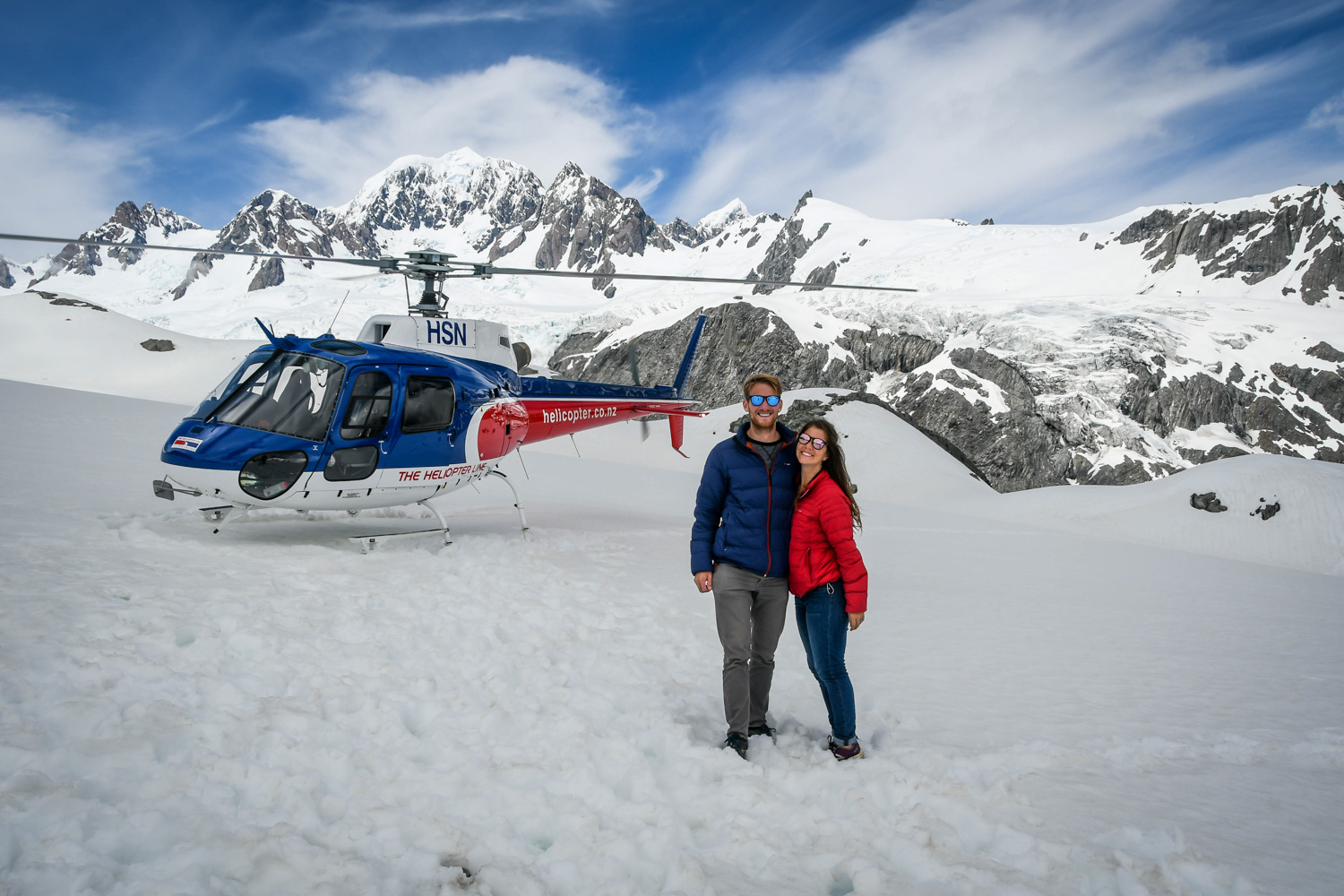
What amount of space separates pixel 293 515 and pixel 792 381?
74.0 metres

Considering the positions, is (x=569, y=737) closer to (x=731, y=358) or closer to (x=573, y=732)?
(x=573, y=732)

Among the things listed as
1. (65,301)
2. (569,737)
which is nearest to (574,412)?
(569,737)

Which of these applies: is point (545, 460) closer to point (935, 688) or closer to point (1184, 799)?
point (935, 688)

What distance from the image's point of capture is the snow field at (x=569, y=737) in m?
2.47

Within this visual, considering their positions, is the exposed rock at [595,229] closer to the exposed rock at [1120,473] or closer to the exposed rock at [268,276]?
the exposed rock at [268,276]

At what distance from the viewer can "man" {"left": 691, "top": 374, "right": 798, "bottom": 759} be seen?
3459 mm

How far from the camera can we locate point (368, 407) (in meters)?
6.86

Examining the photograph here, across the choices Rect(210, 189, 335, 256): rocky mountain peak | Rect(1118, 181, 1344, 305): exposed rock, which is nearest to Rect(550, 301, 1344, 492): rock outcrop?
Rect(1118, 181, 1344, 305): exposed rock

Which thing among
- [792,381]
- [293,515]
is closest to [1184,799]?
[293,515]

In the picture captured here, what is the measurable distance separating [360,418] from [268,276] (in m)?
159

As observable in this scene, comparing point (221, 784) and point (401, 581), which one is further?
point (401, 581)

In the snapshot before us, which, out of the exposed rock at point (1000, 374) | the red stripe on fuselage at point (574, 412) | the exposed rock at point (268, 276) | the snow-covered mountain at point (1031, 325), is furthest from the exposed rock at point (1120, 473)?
the exposed rock at point (268, 276)

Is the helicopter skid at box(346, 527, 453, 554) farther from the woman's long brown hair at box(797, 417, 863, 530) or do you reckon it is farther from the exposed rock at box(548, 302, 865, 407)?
the exposed rock at box(548, 302, 865, 407)

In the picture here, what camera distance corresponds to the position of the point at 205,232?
629ft
